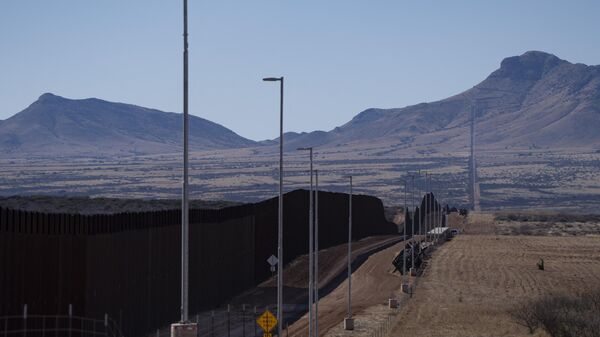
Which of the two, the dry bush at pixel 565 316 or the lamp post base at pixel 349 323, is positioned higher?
the dry bush at pixel 565 316

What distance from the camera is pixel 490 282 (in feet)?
265

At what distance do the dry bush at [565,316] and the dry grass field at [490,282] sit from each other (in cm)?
109

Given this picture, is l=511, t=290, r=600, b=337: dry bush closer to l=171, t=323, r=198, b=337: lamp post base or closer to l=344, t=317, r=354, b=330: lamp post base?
l=344, t=317, r=354, b=330: lamp post base

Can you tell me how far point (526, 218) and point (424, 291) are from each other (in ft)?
378

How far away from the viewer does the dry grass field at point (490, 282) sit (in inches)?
2195

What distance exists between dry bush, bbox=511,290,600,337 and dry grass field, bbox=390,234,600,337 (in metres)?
1.09

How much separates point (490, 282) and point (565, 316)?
3484 cm

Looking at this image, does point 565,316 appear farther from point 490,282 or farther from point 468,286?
point 490,282

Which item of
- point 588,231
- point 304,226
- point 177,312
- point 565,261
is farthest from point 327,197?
point 588,231

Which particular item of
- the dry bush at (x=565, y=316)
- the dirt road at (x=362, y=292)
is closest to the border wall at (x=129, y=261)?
the dirt road at (x=362, y=292)

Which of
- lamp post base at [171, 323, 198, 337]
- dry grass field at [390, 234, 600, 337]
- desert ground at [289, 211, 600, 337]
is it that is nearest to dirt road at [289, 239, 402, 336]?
desert ground at [289, 211, 600, 337]

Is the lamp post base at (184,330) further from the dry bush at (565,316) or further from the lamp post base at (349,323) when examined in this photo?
the lamp post base at (349,323)

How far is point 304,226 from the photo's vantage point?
3543 inches

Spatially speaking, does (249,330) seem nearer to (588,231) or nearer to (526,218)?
(588,231)
